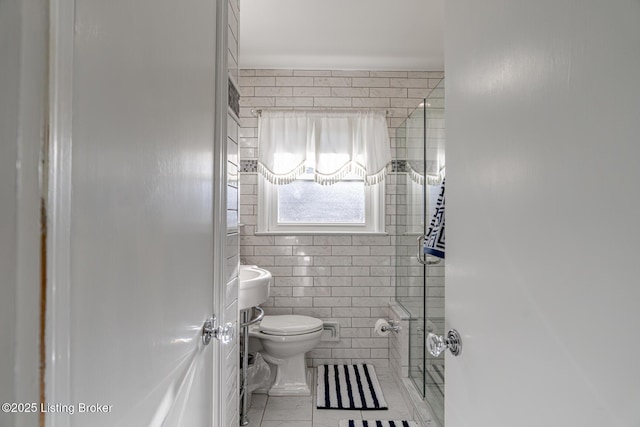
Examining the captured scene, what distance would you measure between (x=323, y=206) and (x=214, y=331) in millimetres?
2092

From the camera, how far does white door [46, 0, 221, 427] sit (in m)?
0.41

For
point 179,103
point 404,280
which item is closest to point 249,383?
point 404,280

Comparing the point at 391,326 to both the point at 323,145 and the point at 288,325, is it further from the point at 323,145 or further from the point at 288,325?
the point at 323,145

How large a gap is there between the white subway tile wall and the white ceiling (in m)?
0.12

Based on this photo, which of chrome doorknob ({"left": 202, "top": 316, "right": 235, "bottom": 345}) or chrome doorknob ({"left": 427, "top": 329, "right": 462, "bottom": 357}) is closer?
chrome doorknob ({"left": 427, "top": 329, "right": 462, "bottom": 357})

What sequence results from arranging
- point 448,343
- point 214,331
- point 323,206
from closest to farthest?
1. point 448,343
2. point 214,331
3. point 323,206

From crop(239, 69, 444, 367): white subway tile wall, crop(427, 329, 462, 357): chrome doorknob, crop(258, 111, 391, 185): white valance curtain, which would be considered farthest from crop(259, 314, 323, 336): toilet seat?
crop(427, 329, 462, 357): chrome doorknob

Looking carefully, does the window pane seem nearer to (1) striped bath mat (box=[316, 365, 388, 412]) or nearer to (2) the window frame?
(2) the window frame

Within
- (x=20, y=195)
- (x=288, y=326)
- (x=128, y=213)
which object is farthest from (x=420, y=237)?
(x=20, y=195)

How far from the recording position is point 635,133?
1.36 feet

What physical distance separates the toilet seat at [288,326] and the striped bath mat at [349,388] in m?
0.45

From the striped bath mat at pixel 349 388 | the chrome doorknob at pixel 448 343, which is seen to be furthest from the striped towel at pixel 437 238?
the striped bath mat at pixel 349 388

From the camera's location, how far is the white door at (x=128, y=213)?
41 centimetres

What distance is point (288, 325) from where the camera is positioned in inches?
98.5
